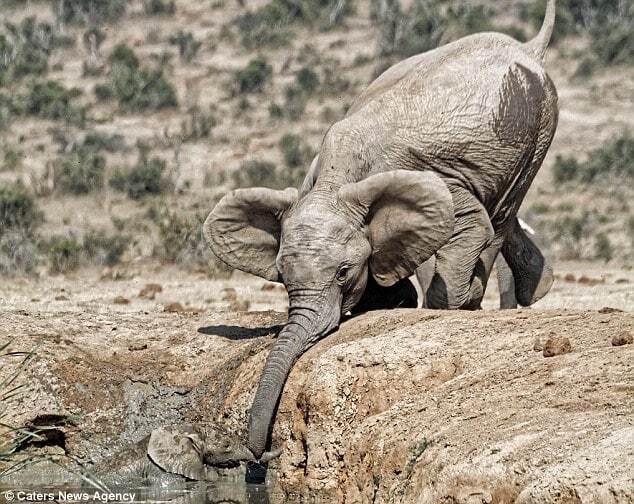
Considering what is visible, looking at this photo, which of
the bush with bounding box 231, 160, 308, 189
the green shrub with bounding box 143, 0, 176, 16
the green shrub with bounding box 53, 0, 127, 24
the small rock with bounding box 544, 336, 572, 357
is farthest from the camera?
the green shrub with bounding box 143, 0, 176, 16

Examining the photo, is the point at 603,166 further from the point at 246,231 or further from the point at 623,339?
the point at 623,339

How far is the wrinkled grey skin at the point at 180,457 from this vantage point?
8242mm

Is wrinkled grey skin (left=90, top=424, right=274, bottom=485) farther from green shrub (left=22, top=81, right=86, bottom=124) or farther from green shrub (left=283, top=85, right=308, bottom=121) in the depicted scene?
green shrub (left=283, top=85, right=308, bottom=121)

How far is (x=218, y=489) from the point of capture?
8.19 meters

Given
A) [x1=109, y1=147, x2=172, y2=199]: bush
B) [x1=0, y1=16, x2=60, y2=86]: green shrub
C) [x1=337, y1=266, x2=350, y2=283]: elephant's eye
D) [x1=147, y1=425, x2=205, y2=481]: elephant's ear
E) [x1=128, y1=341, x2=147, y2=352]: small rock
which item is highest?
[x1=337, y1=266, x2=350, y2=283]: elephant's eye

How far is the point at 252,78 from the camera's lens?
4019 centimetres

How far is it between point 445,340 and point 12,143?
28.3 metres

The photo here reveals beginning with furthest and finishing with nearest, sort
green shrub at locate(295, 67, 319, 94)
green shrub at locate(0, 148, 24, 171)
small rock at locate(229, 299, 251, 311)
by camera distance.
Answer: green shrub at locate(295, 67, 319, 94) < green shrub at locate(0, 148, 24, 171) < small rock at locate(229, 299, 251, 311)

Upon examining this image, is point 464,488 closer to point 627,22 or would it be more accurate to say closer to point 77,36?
point 627,22

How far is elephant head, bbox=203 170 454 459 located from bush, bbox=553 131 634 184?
2223 centimetres

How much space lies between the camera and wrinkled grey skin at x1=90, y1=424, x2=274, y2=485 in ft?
27.0

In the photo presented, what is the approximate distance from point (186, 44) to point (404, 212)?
3589 cm

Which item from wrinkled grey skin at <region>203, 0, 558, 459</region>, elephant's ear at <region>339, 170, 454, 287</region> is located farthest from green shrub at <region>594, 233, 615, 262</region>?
elephant's ear at <region>339, 170, 454, 287</region>

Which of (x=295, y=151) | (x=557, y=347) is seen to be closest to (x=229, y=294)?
(x=557, y=347)
